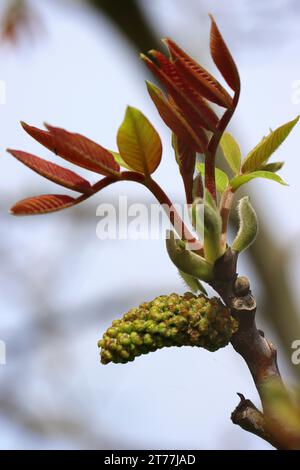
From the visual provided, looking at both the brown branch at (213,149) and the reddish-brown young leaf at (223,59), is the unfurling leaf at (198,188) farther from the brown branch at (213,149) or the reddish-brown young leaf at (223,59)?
the reddish-brown young leaf at (223,59)

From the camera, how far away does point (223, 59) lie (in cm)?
97

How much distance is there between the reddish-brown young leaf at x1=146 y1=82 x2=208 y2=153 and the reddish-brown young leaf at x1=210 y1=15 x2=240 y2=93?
8 cm

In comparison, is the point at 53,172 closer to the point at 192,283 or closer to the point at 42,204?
the point at 42,204

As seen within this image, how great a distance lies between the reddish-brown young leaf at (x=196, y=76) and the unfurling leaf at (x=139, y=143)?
3.5 inches

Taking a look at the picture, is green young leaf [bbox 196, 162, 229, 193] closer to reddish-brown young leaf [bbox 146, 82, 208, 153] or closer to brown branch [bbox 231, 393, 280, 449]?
reddish-brown young leaf [bbox 146, 82, 208, 153]

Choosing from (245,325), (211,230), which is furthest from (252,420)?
(211,230)

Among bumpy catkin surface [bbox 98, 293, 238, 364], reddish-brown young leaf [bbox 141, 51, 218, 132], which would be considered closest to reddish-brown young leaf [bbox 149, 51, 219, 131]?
reddish-brown young leaf [bbox 141, 51, 218, 132]

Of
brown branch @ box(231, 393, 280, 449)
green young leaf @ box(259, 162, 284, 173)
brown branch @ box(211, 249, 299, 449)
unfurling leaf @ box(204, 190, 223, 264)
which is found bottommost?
brown branch @ box(231, 393, 280, 449)

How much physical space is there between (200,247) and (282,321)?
1656 millimetres

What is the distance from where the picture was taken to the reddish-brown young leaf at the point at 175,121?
3.13 ft

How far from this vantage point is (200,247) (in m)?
1.01

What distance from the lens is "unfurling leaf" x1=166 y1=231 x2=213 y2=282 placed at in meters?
0.96

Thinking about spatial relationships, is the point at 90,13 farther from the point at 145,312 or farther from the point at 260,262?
the point at 145,312
